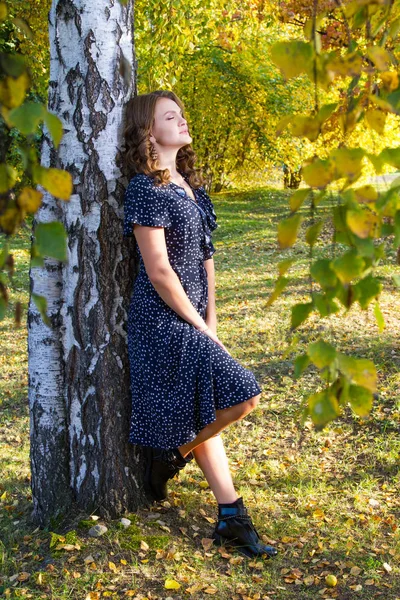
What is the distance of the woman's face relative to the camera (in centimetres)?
280

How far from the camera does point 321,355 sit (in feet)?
3.50

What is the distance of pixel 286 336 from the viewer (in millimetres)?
5938

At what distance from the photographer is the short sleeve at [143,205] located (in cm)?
269

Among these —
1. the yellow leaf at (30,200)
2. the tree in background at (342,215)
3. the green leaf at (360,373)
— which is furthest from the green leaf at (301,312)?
the yellow leaf at (30,200)

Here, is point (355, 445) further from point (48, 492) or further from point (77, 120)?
point (77, 120)

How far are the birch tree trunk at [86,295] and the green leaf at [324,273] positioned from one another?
1.79m

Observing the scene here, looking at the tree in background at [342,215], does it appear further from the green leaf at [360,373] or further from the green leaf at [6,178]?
A: the green leaf at [6,178]

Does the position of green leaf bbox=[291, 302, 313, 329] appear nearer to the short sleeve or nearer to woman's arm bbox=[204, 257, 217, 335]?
the short sleeve

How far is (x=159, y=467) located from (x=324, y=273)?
206 centimetres

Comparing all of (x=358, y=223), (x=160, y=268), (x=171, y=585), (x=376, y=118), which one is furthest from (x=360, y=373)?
(x=171, y=585)

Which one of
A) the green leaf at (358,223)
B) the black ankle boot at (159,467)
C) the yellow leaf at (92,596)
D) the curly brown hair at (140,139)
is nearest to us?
the green leaf at (358,223)

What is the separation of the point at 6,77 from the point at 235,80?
1582 centimetres

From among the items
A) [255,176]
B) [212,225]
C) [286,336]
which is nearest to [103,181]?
[212,225]

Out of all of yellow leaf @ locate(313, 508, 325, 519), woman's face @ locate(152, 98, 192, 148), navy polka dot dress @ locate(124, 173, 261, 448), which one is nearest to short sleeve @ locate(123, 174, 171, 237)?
navy polka dot dress @ locate(124, 173, 261, 448)
